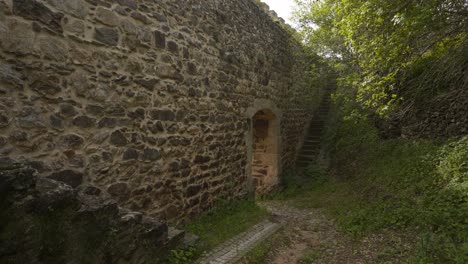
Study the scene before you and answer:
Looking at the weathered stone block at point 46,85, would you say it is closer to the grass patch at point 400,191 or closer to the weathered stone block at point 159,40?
the weathered stone block at point 159,40

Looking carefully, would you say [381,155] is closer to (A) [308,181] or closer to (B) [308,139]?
(A) [308,181]

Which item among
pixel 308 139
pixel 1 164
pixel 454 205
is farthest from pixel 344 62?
pixel 1 164

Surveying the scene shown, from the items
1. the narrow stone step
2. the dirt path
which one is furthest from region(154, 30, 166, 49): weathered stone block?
the dirt path

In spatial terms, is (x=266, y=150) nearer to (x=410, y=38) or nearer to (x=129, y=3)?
(x=410, y=38)

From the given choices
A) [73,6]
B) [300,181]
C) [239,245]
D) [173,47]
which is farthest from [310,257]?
[300,181]

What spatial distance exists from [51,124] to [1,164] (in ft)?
3.18

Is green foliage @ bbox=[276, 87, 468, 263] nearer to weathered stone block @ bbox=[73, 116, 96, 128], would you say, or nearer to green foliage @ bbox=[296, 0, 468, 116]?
green foliage @ bbox=[296, 0, 468, 116]

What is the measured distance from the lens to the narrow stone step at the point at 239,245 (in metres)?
3.57

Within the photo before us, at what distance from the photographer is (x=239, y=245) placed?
13.2ft

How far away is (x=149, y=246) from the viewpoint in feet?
9.51

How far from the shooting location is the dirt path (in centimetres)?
359

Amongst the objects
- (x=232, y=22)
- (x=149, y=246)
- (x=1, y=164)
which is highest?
(x=232, y=22)

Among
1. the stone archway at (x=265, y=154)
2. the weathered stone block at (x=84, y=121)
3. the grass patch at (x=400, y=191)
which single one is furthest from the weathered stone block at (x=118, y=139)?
the stone archway at (x=265, y=154)

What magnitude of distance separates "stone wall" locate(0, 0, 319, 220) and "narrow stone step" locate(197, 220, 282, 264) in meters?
0.79
